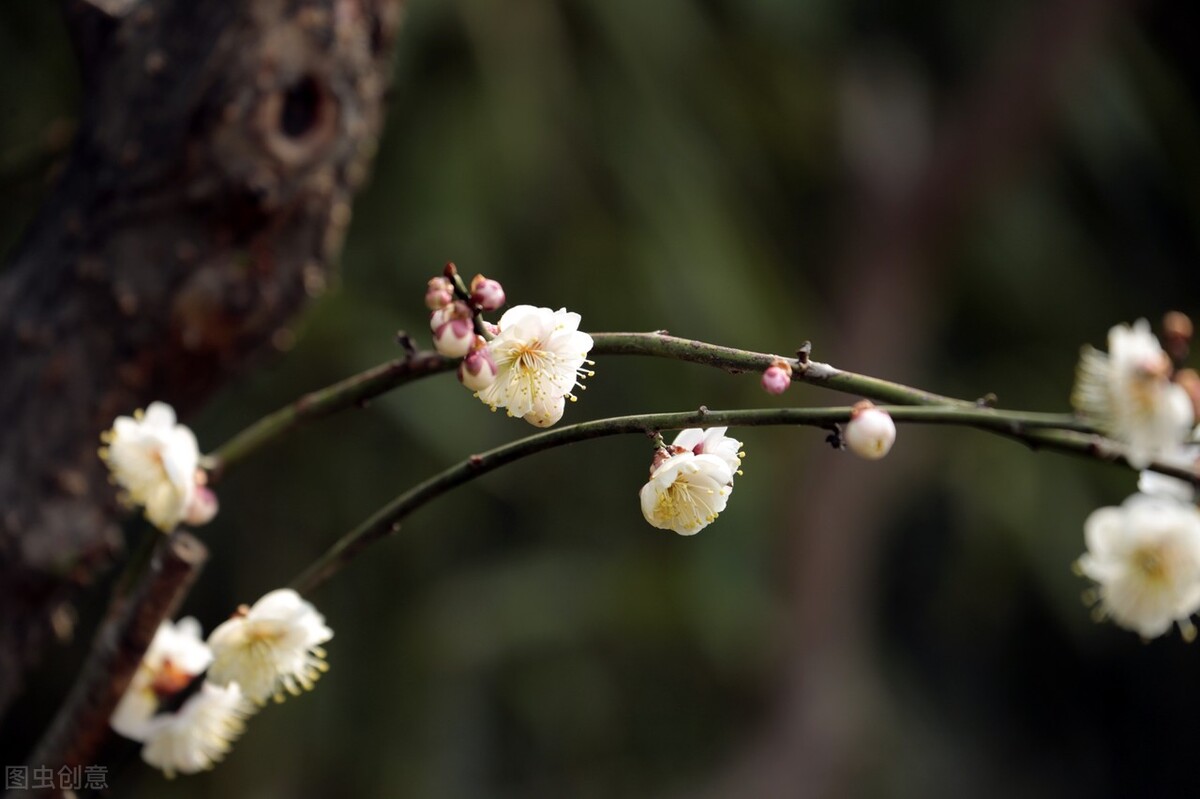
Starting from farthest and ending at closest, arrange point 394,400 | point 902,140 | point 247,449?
point 902,140, point 394,400, point 247,449

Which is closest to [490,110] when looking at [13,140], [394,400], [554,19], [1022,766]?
[554,19]

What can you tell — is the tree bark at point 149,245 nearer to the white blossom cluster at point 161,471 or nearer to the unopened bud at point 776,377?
the white blossom cluster at point 161,471

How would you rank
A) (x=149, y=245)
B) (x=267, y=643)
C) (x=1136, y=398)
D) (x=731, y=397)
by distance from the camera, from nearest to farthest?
(x=1136, y=398), (x=267, y=643), (x=149, y=245), (x=731, y=397)

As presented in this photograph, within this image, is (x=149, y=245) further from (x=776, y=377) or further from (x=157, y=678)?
(x=776, y=377)

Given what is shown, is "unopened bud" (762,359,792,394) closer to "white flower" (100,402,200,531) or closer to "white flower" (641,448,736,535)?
"white flower" (641,448,736,535)

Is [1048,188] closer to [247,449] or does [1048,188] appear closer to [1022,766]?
[1022,766]

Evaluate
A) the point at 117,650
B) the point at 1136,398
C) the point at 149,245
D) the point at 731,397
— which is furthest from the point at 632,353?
the point at 731,397

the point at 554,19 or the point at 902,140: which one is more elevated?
the point at 902,140
